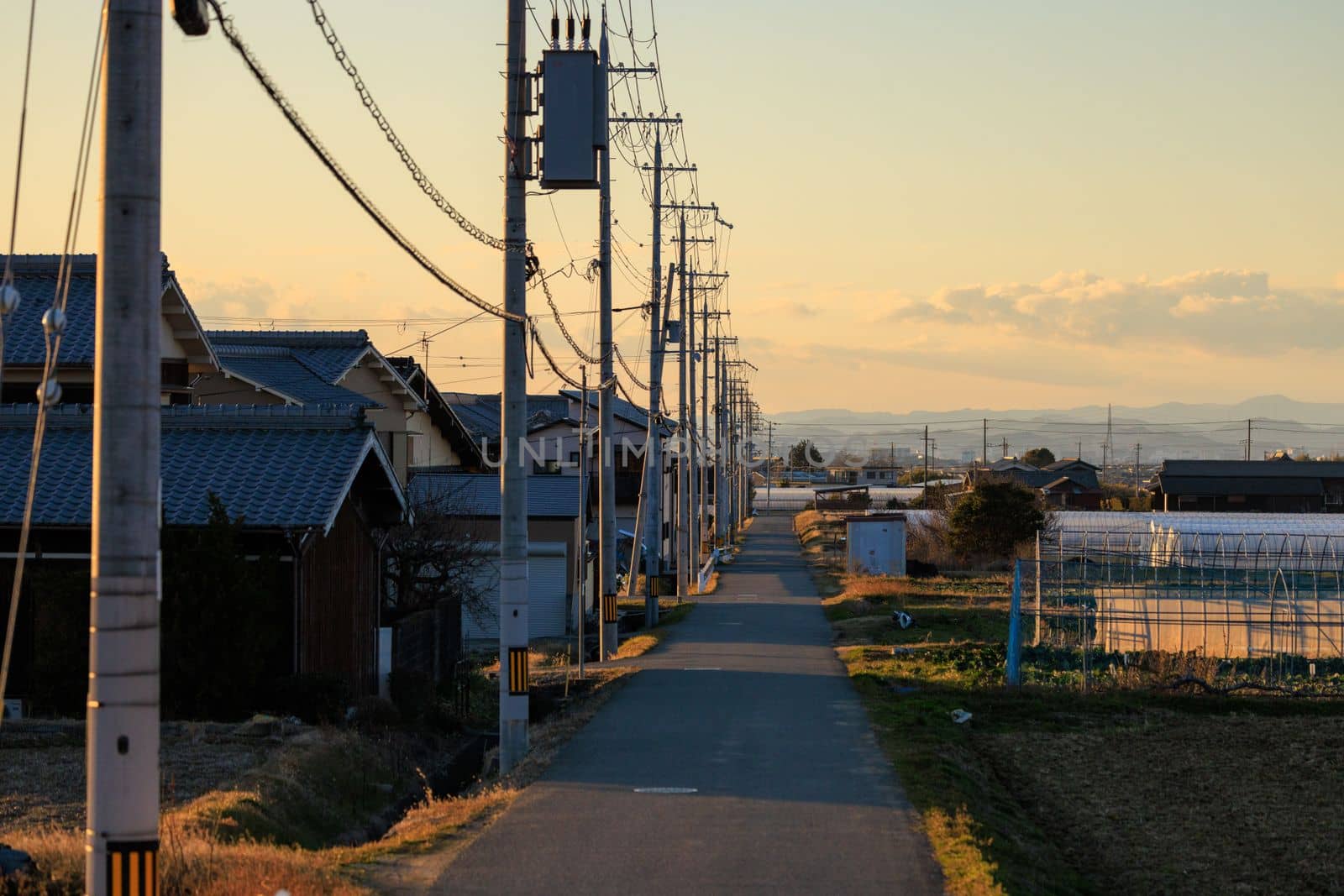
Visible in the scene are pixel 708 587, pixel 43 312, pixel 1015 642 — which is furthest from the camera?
pixel 708 587

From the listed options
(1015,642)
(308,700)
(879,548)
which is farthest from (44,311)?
(879,548)

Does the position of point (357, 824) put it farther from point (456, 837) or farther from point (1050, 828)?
point (1050, 828)

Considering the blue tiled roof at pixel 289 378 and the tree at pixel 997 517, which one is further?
the tree at pixel 997 517

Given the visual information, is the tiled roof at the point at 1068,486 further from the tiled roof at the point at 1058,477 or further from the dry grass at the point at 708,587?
the dry grass at the point at 708,587

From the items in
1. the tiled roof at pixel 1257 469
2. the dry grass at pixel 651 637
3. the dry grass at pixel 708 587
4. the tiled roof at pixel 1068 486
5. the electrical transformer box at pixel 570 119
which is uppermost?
the electrical transformer box at pixel 570 119

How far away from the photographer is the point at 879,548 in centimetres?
5072

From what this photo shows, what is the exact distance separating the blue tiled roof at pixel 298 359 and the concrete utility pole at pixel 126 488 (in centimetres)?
2490

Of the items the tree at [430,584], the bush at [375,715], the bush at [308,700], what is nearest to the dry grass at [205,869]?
the bush at [308,700]

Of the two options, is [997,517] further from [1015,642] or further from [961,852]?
[961,852]

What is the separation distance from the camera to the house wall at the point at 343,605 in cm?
1778

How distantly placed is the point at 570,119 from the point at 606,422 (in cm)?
1297

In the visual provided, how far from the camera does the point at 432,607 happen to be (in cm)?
2414

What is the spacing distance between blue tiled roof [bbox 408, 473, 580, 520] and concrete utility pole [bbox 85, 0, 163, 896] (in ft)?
89.2

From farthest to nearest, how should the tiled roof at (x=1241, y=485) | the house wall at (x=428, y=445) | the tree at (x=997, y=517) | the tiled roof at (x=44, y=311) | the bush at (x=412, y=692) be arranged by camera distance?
the tiled roof at (x=1241, y=485) → the tree at (x=997, y=517) → the house wall at (x=428, y=445) → the tiled roof at (x=44, y=311) → the bush at (x=412, y=692)
